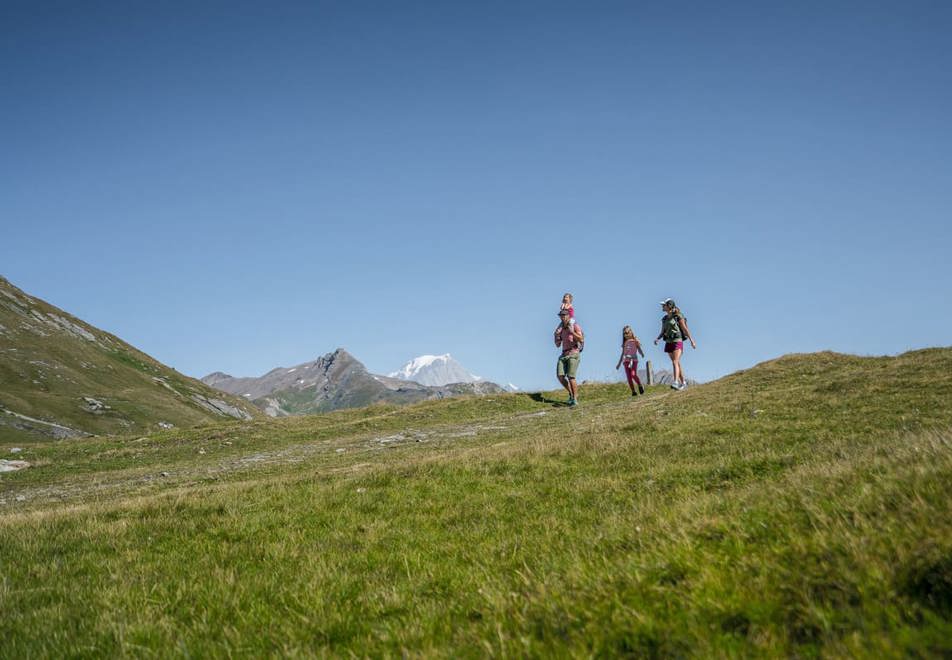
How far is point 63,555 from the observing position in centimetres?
818

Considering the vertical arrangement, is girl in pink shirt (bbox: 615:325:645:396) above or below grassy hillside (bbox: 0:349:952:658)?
above

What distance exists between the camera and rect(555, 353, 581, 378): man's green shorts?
29922 millimetres

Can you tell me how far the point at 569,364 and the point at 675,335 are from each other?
5581 millimetres

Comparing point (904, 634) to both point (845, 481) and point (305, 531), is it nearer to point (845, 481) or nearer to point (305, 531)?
point (845, 481)

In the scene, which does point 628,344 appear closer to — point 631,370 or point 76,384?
point 631,370

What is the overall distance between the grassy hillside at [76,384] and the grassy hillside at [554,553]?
3900 inches

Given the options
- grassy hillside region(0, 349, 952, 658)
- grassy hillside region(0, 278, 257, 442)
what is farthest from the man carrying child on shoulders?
grassy hillside region(0, 278, 257, 442)

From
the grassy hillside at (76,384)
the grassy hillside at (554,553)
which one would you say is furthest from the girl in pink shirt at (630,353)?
the grassy hillside at (76,384)

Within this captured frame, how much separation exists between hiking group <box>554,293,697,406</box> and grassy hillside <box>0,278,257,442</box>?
87.4 meters

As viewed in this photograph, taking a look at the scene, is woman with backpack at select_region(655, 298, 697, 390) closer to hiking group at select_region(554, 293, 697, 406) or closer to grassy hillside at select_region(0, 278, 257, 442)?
hiking group at select_region(554, 293, 697, 406)

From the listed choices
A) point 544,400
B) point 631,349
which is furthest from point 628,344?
point 544,400

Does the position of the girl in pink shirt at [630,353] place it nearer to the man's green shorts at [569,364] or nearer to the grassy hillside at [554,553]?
the man's green shorts at [569,364]

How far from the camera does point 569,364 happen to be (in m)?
30.0

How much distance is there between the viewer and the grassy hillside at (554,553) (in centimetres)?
325
